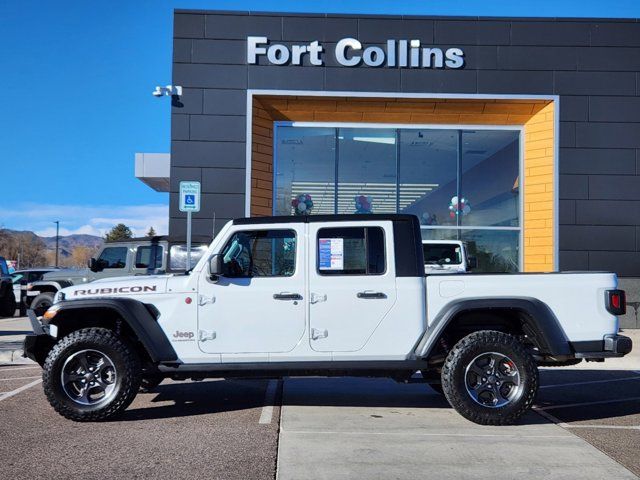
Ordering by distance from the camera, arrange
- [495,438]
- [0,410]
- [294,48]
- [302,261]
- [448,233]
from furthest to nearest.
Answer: [448,233], [294,48], [0,410], [302,261], [495,438]

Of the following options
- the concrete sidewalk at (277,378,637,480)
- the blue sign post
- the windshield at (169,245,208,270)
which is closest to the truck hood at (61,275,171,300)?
the concrete sidewalk at (277,378,637,480)

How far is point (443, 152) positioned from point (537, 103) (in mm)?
2480

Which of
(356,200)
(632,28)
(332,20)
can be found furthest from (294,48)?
(632,28)

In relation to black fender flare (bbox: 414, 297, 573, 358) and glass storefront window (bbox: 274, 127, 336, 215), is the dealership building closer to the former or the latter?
glass storefront window (bbox: 274, 127, 336, 215)

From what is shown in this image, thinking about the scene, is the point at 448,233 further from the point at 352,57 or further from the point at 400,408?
the point at 400,408

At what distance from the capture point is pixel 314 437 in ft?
17.5

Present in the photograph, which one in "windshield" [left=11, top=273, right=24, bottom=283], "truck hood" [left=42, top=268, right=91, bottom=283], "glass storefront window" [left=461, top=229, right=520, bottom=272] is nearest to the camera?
"truck hood" [left=42, top=268, right=91, bottom=283]

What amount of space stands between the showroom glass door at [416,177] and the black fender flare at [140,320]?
9984 mm

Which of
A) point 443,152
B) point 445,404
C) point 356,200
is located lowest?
point 445,404

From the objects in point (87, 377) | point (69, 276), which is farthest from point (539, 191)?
point (87, 377)

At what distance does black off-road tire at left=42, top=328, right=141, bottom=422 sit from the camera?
573 cm

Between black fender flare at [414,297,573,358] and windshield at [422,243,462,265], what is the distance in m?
6.53

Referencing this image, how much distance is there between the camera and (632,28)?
14930 millimetres

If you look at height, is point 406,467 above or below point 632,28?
below
